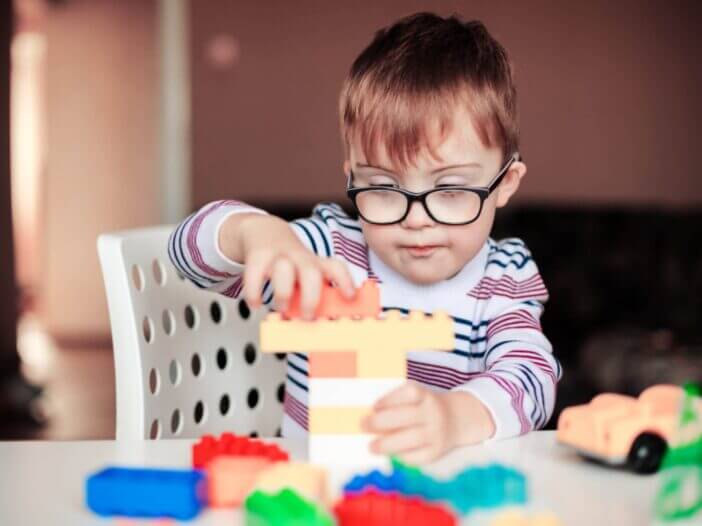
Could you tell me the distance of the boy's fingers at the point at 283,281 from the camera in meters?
0.60

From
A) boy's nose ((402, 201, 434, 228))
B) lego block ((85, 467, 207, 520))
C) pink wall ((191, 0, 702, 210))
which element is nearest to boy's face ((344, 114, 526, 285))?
boy's nose ((402, 201, 434, 228))

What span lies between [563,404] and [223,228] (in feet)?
6.11

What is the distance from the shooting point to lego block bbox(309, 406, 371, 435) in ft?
1.96

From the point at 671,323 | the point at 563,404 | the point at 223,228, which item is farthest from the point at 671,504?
the point at 671,323

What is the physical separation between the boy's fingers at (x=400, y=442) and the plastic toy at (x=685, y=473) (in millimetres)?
157

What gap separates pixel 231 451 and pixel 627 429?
25 cm

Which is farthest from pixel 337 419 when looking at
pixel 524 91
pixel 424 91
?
pixel 524 91

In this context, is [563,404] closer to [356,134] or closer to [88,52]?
[356,134]

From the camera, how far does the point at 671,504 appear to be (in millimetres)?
514

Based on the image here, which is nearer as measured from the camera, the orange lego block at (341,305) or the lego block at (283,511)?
the lego block at (283,511)

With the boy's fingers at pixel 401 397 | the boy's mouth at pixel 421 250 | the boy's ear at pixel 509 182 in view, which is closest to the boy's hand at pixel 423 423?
the boy's fingers at pixel 401 397

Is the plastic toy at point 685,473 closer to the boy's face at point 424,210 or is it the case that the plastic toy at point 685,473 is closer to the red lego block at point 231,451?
the red lego block at point 231,451

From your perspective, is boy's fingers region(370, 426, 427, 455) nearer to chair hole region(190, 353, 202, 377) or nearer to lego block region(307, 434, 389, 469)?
lego block region(307, 434, 389, 469)

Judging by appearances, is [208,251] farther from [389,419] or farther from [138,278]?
[389,419]
